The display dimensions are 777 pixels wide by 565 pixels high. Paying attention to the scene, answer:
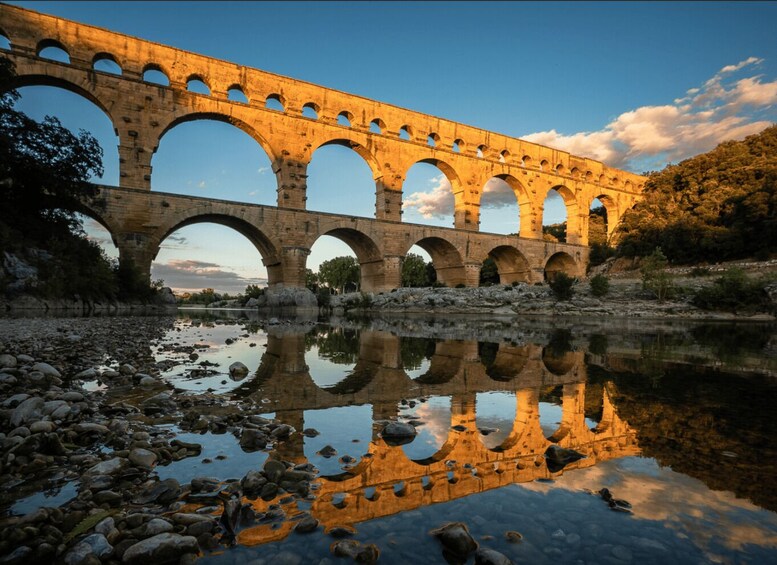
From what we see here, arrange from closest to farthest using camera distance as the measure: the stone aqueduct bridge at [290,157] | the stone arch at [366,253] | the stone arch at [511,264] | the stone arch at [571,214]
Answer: the stone aqueduct bridge at [290,157]
the stone arch at [366,253]
the stone arch at [511,264]
the stone arch at [571,214]

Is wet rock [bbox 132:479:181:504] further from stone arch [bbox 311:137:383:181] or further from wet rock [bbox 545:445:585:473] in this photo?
stone arch [bbox 311:137:383:181]

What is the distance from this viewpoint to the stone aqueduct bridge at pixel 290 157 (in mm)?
20172

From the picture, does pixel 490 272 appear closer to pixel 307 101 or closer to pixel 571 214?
pixel 571 214

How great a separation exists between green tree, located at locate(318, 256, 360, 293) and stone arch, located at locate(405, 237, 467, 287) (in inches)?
1268

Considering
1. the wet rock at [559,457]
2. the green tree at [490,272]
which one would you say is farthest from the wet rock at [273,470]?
the green tree at [490,272]

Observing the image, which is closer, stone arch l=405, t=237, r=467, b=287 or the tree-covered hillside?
the tree-covered hillside

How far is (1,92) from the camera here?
13672 millimetres

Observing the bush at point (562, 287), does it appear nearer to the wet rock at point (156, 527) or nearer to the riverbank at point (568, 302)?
the riverbank at point (568, 302)

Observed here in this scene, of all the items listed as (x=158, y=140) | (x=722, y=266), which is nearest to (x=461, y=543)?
(x=158, y=140)

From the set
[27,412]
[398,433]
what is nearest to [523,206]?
[398,433]

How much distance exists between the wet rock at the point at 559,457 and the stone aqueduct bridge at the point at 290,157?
21940 mm

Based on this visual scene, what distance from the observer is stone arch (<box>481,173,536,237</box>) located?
34906 millimetres

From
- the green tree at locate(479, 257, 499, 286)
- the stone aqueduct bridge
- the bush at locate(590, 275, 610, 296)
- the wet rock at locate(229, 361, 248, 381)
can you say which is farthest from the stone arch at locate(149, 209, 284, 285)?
the green tree at locate(479, 257, 499, 286)

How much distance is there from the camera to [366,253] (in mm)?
28031
